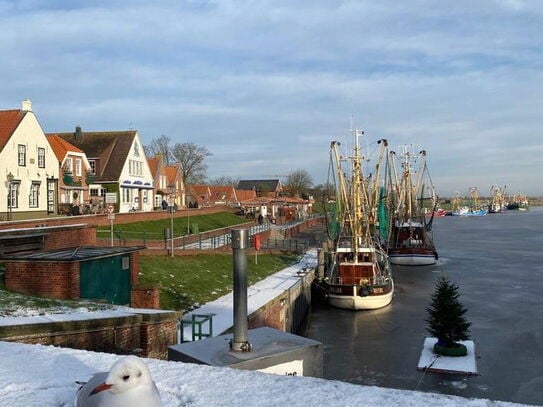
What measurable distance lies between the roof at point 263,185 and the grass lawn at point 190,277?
98345 millimetres

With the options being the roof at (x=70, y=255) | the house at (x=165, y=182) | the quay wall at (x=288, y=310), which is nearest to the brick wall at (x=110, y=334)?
the roof at (x=70, y=255)

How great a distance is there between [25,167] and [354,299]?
23305mm

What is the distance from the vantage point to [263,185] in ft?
440

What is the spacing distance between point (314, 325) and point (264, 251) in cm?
1130

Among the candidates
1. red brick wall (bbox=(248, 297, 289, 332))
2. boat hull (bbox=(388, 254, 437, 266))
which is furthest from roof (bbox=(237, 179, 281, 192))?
red brick wall (bbox=(248, 297, 289, 332))

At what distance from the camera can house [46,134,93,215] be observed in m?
42.8

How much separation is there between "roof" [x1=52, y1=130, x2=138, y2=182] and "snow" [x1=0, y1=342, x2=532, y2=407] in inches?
1832

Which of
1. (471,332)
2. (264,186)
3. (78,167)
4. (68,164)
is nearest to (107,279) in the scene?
(471,332)

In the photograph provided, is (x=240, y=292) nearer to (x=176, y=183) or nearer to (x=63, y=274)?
(x=63, y=274)

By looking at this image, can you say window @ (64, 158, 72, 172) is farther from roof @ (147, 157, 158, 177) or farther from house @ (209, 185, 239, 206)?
house @ (209, 185, 239, 206)

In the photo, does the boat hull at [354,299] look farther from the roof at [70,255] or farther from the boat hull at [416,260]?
the boat hull at [416,260]

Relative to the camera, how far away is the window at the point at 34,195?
38.0m

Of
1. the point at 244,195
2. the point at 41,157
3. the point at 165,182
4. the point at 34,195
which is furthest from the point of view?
the point at 244,195

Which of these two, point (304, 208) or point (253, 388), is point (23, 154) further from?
point (304, 208)
